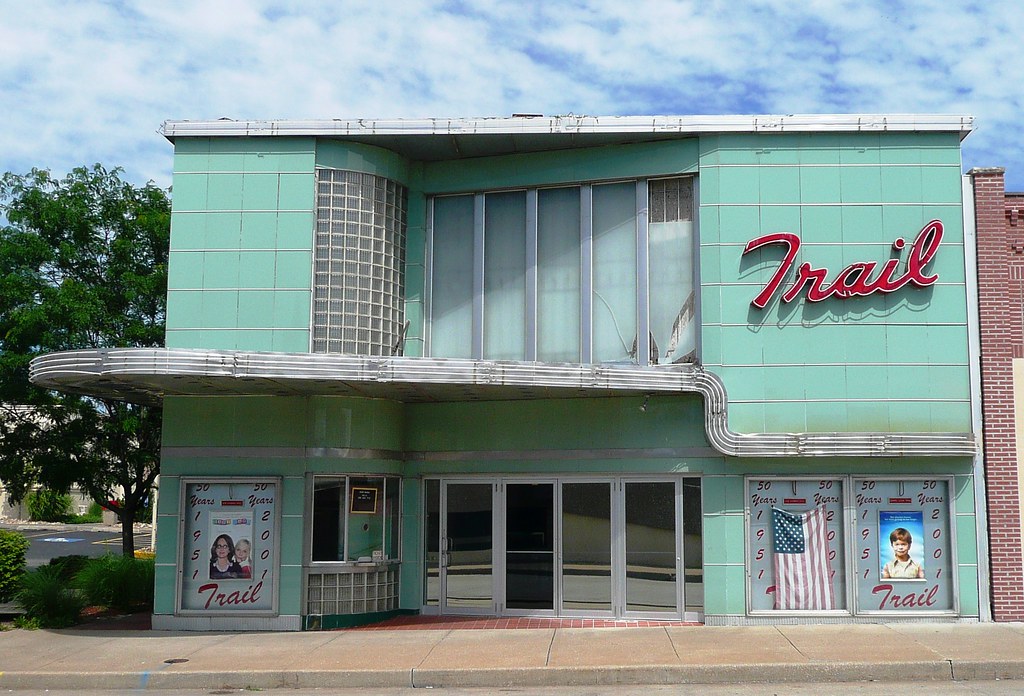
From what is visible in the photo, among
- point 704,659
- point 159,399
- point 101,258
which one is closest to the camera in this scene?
point 704,659

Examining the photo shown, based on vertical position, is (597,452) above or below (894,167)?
below

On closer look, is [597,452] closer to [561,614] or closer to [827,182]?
[561,614]

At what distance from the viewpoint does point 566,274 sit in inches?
703

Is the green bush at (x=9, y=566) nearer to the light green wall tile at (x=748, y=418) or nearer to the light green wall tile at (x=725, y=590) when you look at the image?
the light green wall tile at (x=725, y=590)

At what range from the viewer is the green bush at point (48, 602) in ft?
56.2

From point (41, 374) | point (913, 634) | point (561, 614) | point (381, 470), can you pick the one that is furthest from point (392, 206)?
point (913, 634)

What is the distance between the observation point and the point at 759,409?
647 inches

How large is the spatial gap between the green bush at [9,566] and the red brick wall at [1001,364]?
1605 cm

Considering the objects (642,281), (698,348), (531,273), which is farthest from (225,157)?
(698,348)

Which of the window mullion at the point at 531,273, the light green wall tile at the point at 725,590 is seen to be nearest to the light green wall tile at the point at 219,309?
the window mullion at the point at 531,273

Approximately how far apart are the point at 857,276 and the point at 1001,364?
260cm

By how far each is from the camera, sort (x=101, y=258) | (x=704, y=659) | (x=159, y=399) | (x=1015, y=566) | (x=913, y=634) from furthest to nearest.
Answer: (x=101, y=258) < (x=159, y=399) < (x=1015, y=566) < (x=913, y=634) < (x=704, y=659)

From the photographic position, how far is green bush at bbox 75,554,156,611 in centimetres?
1892

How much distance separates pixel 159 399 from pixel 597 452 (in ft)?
25.3
